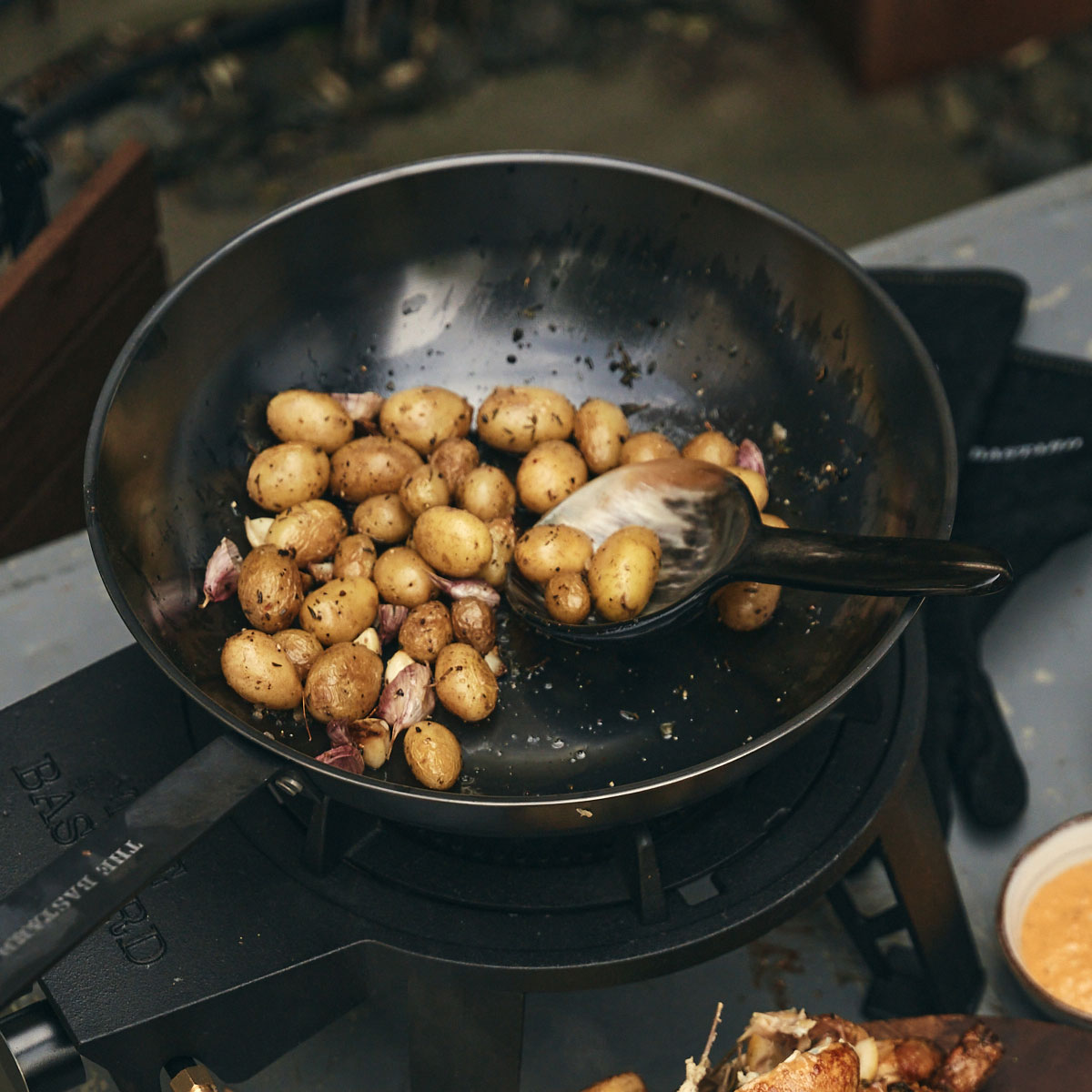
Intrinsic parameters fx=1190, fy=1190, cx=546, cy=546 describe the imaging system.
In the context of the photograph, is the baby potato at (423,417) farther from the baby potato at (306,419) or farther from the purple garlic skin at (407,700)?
the purple garlic skin at (407,700)

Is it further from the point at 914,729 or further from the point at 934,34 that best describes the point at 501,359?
the point at 934,34

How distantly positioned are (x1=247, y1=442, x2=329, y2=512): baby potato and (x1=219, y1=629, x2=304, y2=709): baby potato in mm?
174

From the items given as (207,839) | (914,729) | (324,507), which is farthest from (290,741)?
(914,729)

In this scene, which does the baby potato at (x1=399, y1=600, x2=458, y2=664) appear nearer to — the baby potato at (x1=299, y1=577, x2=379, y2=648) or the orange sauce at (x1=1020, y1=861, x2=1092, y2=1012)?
the baby potato at (x1=299, y1=577, x2=379, y2=648)

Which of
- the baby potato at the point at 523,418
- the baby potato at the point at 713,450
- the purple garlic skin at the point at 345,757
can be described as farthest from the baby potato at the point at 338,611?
the baby potato at the point at 713,450

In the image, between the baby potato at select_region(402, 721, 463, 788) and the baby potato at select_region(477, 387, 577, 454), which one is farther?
the baby potato at select_region(477, 387, 577, 454)

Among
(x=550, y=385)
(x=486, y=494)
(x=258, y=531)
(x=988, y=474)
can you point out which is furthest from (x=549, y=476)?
(x=988, y=474)

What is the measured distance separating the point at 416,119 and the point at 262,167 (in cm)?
41

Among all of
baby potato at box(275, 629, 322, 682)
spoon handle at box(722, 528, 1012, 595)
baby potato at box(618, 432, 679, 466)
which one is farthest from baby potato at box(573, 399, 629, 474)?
baby potato at box(275, 629, 322, 682)

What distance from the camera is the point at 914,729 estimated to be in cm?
103

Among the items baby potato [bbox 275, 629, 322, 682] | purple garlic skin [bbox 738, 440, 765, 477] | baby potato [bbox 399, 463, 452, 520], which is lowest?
purple garlic skin [bbox 738, 440, 765, 477]

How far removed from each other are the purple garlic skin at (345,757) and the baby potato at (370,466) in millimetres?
300

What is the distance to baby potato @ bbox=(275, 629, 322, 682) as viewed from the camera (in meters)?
1.00

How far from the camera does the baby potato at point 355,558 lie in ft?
3.55
